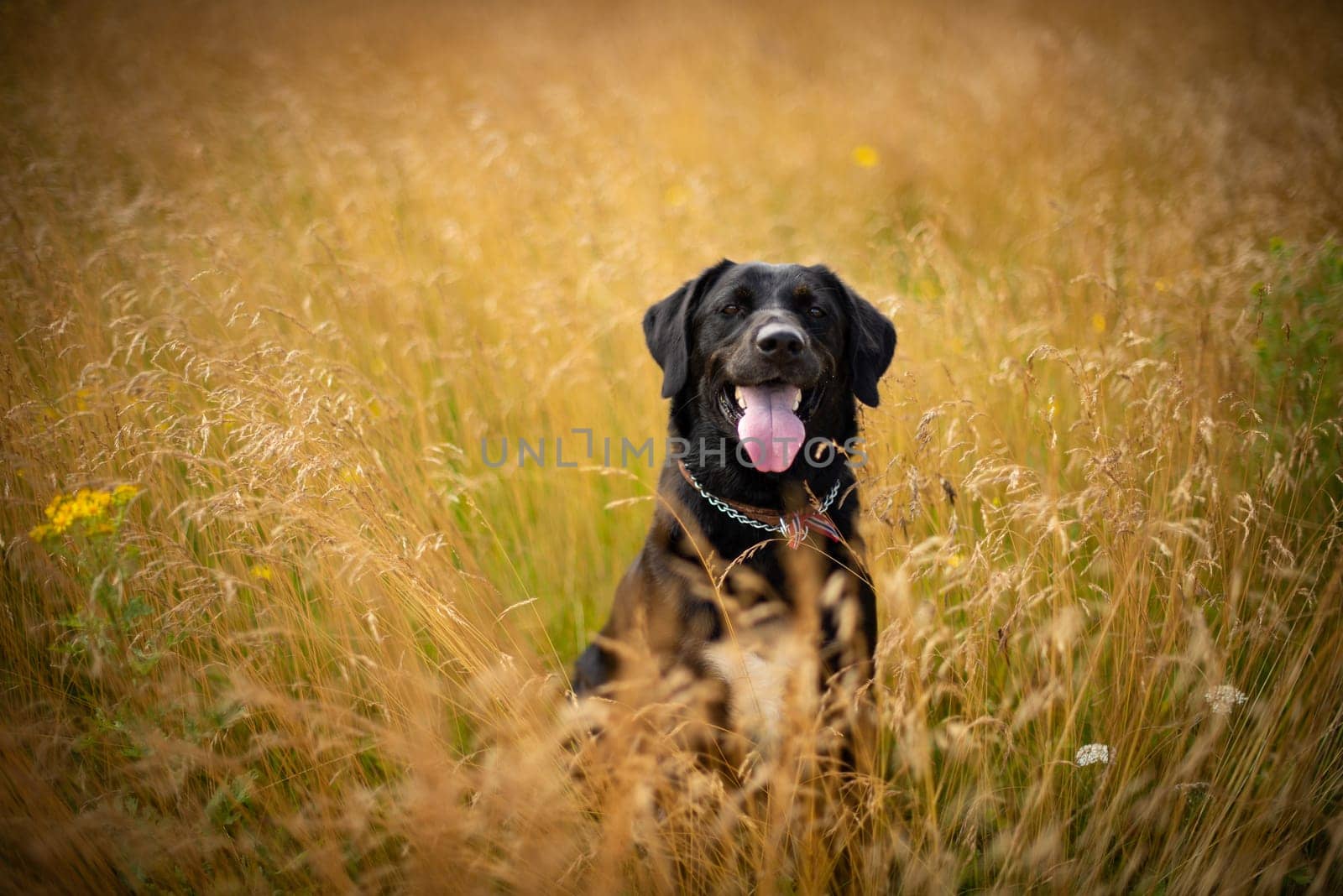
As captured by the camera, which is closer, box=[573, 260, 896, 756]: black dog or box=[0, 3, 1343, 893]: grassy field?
box=[0, 3, 1343, 893]: grassy field

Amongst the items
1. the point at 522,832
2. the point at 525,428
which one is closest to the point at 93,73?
the point at 525,428

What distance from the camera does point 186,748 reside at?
4.66ft

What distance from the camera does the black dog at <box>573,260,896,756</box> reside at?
208 cm

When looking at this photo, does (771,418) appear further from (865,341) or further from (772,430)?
(865,341)

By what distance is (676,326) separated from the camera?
101 inches

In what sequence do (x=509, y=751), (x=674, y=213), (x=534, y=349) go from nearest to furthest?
(x=509, y=751)
(x=534, y=349)
(x=674, y=213)

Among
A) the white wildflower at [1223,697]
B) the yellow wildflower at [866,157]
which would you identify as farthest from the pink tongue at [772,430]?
the yellow wildflower at [866,157]

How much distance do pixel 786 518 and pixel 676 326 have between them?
32.8 inches

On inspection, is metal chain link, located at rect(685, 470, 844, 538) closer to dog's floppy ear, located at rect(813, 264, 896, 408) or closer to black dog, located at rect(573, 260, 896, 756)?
black dog, located at rect(573, 260, 896, 756)

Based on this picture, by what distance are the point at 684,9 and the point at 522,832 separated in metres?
12.5

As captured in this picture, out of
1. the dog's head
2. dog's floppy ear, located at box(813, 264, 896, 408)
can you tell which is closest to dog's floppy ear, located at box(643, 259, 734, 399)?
the dog's head

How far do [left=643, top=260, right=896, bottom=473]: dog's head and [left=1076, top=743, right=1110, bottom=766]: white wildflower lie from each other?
110 cm

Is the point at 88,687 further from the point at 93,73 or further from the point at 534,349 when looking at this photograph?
the point at 93,73

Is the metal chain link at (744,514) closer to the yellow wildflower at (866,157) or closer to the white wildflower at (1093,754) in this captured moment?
the white wildflower at (1093,754)
